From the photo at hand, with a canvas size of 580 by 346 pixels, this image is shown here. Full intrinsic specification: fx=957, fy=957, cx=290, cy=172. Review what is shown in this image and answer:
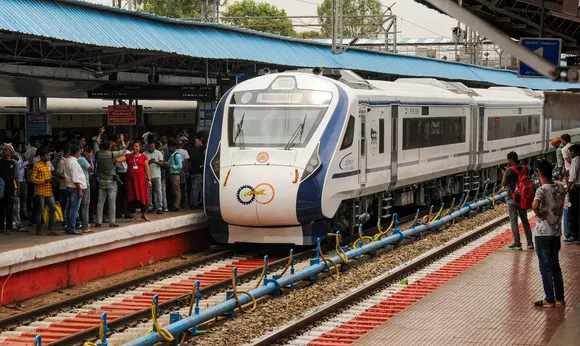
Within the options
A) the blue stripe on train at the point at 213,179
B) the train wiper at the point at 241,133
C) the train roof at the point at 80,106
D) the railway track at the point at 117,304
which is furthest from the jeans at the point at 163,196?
the train roof at the point at 80,106

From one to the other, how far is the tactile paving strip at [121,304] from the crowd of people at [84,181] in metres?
1.95

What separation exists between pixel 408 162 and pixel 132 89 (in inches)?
289

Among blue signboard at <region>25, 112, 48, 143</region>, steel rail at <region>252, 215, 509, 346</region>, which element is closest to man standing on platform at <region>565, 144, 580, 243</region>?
steel rail at <region>252, 215, 509, 346</region>

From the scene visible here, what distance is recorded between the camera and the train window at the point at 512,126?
29.5 m

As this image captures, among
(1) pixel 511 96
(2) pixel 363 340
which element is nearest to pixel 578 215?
(2) pixel 363 340

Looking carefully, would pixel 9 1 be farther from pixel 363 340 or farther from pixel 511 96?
pixel 511 96

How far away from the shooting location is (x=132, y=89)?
2416 centimetres

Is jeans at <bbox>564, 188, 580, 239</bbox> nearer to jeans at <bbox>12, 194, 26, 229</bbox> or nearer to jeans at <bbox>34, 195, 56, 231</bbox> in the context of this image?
jeans at <bbox>34, 195, 56, 231</bbox>

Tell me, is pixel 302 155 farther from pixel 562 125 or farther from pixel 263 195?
pixel 562 125

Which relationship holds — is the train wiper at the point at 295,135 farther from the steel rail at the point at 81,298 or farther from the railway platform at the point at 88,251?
the railway platform at the point at 88,251

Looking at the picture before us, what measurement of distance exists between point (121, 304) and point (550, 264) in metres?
5.98

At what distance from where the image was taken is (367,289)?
1418 centimetres

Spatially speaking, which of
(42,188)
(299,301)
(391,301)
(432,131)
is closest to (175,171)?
(42,188)

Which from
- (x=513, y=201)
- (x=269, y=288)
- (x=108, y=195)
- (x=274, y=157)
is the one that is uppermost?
(x=274, y=157)
